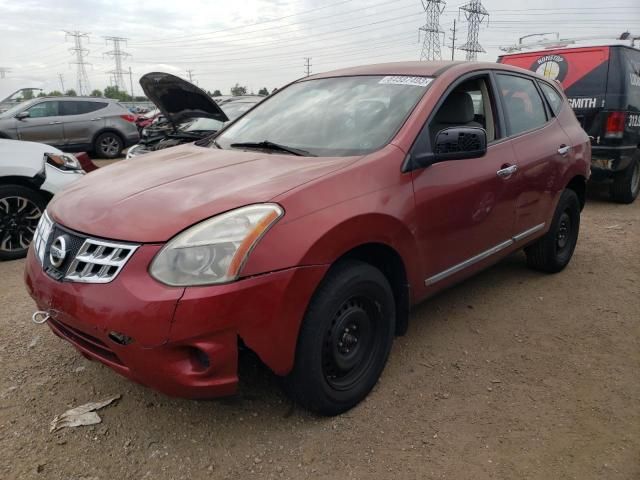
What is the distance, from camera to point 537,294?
4047mm

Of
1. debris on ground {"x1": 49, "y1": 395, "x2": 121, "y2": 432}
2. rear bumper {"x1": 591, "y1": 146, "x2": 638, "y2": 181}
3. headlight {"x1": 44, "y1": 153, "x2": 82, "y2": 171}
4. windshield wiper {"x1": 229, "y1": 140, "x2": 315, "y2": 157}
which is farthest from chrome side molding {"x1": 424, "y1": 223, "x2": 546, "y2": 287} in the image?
headlight {"x1": 44, "y1": 153, "x2": 82, "y2": 171}

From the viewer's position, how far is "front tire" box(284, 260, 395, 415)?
2236 mm

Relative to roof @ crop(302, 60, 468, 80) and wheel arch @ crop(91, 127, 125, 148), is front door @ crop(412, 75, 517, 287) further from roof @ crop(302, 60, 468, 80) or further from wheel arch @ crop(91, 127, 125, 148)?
wheel arch @ crop(91, 127, 125, 148)

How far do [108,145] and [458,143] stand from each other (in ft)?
39.6

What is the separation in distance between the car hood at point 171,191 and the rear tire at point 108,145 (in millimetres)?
10990

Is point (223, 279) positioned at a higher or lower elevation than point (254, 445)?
higher

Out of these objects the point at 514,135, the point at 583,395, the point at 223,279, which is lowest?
the point at 583,395

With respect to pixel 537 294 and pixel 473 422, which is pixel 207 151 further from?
pixel 537 294

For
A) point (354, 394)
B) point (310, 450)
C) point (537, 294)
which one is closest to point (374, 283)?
point (354, 394)

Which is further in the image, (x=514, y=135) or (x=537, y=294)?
(x=537, y=294)

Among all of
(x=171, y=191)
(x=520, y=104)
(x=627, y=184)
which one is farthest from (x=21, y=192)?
(x=627, y=184)

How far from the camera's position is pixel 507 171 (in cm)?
333

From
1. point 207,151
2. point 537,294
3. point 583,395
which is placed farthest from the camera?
point 537,294

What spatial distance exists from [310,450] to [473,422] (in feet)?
2.62
